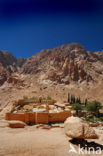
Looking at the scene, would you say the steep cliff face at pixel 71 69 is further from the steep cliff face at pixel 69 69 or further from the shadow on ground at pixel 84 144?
the shadow on ground at pixel 84 144

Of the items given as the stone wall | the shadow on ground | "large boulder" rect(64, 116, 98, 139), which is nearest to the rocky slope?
the stone wall

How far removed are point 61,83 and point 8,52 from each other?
62.6m

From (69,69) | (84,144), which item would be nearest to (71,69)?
(69,69)

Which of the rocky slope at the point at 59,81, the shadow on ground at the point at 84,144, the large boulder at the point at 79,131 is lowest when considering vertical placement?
the shadow on ground at the point at 84,144

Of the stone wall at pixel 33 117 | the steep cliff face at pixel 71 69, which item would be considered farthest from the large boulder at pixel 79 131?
the steep cliff face at pixel 71 69

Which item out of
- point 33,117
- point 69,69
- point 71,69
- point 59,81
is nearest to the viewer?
point 33,117

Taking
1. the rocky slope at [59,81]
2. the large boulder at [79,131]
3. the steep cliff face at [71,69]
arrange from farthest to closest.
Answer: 1. the steep cliff face at [71,69]
2. the rocky slope at [59,81]
3. the large boulder at [79,131]

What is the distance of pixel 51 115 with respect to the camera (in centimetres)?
1353

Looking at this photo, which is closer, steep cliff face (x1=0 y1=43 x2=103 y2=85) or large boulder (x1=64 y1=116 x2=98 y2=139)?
large boulder (x1=64 y1=116 x2=98 y2=139)

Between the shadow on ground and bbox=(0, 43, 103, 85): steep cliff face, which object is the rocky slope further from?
the shadow on ground

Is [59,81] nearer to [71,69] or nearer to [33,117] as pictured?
[71,69]

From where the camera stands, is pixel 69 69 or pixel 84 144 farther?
pixel 69 69

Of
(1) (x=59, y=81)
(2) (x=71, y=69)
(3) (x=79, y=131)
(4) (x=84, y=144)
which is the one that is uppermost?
(2) (x=71, y=69)

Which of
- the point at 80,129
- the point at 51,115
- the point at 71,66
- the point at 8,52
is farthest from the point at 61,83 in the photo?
the point at 8,52
